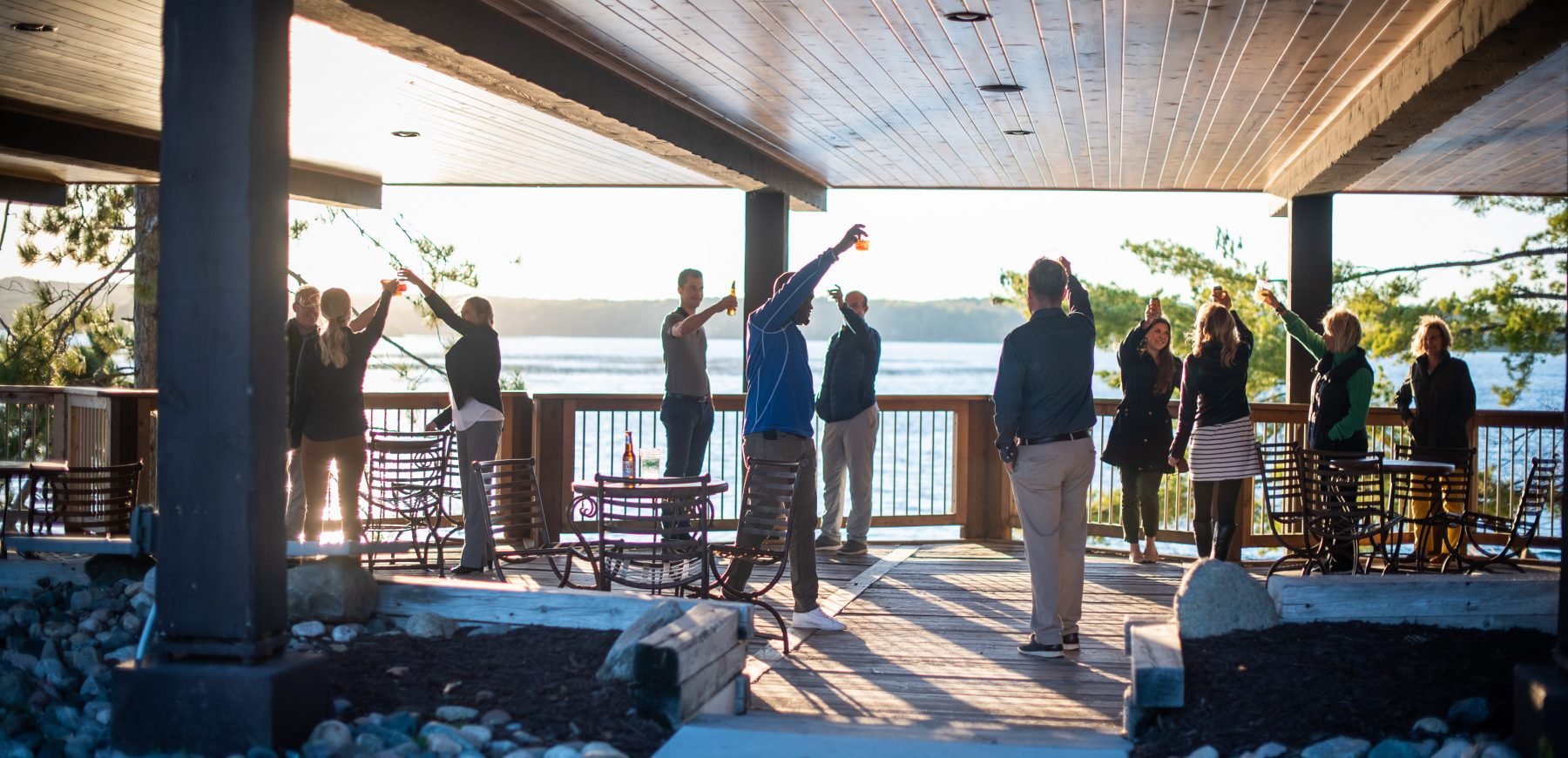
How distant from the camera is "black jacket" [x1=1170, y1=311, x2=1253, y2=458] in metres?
7.74

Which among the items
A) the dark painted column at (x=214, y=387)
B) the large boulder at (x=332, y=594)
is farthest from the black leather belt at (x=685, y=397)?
the dark painted column at (x=214, y=387)

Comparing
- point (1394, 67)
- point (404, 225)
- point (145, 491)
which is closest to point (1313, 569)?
point (1394, 67)

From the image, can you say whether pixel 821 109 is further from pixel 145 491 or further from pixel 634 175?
pixel 145 491

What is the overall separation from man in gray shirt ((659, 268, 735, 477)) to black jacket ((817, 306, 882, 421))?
89 centimetres

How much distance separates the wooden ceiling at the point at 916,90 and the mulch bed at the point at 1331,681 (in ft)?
7.73

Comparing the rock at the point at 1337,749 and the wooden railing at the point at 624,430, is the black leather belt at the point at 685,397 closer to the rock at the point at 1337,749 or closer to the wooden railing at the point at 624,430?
the wooden railing at the point at 624,430

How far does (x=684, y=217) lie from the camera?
51906 mm

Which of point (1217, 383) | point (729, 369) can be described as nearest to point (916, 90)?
point (1217, 383)

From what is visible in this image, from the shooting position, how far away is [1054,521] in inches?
229

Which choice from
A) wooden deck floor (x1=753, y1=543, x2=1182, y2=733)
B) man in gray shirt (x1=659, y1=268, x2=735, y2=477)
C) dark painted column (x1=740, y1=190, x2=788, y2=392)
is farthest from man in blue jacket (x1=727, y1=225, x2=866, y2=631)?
dark painted column (x1=740, y1=190, x2=788, y2=392)

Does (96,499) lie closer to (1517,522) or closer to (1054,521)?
(1054,521)

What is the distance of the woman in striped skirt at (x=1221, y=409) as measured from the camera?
25.4ft

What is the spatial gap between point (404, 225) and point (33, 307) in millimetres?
4064

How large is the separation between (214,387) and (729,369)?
235 feet
